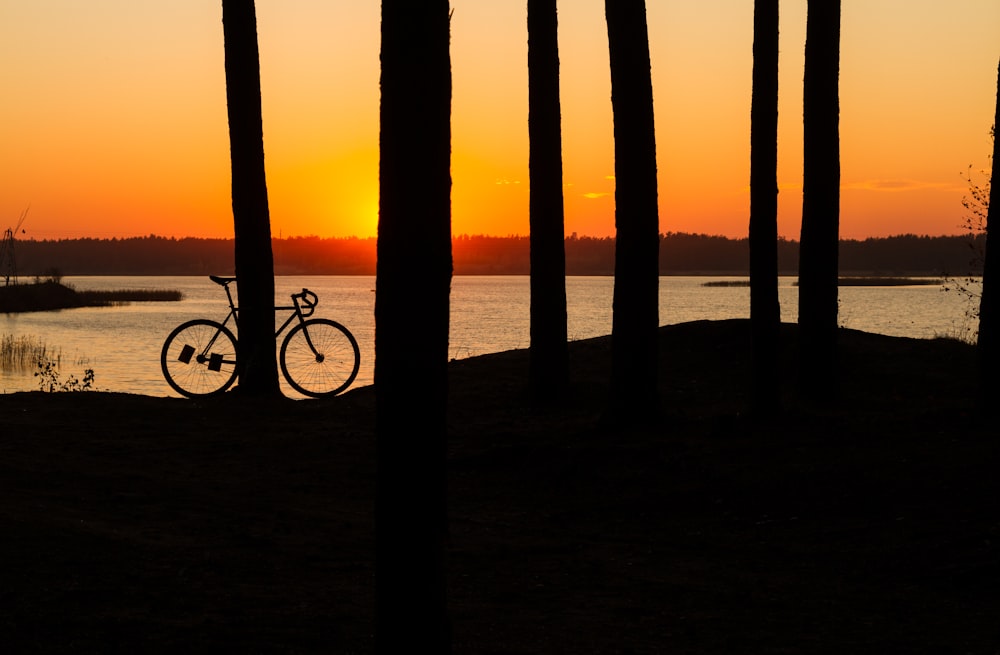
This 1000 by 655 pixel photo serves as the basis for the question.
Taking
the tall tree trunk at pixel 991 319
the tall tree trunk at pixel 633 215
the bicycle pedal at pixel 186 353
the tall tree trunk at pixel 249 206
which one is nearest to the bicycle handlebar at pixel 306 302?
the tall tree trunk at pixel 249 206

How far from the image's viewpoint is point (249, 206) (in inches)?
537

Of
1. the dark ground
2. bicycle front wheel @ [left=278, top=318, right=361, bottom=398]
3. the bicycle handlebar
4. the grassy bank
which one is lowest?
the grassy bank

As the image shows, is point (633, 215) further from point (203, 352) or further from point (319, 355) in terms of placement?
point (203, 352)

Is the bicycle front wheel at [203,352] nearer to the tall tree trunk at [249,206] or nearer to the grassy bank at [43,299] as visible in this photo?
the tall tree trunk at [249,206]

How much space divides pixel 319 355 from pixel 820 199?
6.58 meters

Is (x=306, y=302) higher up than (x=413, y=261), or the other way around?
(x=413, y=261)

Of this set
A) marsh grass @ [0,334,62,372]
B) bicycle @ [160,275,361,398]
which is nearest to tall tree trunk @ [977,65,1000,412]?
bicycle @ [160,275,361,398]

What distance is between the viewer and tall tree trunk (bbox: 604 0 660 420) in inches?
424

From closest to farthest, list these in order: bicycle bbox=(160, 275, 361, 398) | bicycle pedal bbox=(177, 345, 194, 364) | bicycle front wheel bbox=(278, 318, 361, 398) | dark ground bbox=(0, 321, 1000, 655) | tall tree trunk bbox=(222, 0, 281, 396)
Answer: dark ground bbox=(0, 321, 1000, 655) → tall tree trunk bbox=(222, 0, 281, 396) → bicycle pedal bbox=(177, 345, 194, 364) → bicycle bbox=(160, 275, 361, 398) → bicycle front wheel bbox=(278, 318, 361, 398)

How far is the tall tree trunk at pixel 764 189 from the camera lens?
10914mm

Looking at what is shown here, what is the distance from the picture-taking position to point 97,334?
42312 mm

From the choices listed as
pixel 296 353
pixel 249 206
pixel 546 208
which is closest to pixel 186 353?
pixel 296 353

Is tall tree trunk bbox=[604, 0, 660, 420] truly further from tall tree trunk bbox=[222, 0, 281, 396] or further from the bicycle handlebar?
tall tree trunk bbox=[222, 0, 281, 396]

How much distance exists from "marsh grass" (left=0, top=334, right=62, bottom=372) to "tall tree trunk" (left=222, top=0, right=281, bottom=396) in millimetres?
14175
